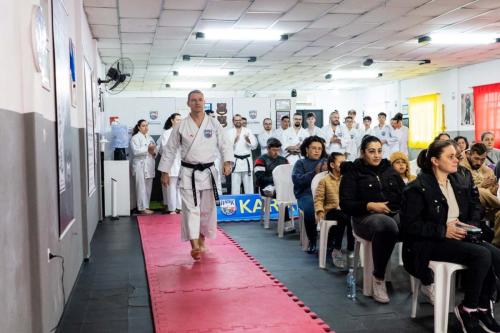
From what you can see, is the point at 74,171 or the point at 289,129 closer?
the point at 74,171

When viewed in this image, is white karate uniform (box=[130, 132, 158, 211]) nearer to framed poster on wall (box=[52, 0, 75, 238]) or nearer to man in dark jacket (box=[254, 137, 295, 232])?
man in dark jacket (box=[254, 137, 295, 232])

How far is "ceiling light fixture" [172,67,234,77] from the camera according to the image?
13141 millimetres

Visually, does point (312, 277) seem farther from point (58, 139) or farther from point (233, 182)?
point (233, 182)

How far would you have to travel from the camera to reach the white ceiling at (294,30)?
700 centimetres

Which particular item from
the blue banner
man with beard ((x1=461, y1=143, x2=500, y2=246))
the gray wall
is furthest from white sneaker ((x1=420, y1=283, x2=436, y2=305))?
the blue banner

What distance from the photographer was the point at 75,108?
4824 mm

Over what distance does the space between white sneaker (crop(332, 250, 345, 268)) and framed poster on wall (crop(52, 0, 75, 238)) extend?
227 cm

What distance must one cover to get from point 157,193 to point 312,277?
5.72m

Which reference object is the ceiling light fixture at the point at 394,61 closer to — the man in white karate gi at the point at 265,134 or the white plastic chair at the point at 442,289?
the man in white karate gi at the point at 265,134

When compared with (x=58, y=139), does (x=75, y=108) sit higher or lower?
A: higher

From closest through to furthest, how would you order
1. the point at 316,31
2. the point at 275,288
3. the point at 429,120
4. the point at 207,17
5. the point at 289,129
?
the point at 275,288
the point at 207,17
the point at 316,31
the point at 289,129
the point at 429,120

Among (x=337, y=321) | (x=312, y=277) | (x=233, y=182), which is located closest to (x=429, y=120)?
(x=233, y=182)

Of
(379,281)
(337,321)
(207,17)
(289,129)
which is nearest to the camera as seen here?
(337,321)

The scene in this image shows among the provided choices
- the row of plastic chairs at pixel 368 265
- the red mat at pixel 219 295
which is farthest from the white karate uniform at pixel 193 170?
the row of plastic chairs at pixel 368 265
